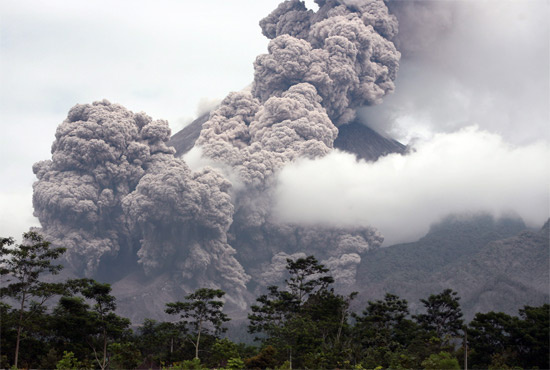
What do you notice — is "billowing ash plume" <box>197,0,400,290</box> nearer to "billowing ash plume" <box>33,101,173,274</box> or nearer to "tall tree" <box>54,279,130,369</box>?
"billowing ash plume" <box>33,101,173,274</box>

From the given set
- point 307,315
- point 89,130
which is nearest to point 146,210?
point 89,130

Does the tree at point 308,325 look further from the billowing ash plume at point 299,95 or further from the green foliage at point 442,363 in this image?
the billowing ash plume at point 299,95

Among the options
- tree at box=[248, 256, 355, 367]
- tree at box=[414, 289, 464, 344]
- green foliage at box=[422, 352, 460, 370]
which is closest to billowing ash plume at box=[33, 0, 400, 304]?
tree at box=[248, 256, 355, 367]

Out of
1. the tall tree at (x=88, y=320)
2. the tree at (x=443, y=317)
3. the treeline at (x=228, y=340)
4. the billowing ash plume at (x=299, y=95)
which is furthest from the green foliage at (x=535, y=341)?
the billowing ash plume at (x=299, y=95)

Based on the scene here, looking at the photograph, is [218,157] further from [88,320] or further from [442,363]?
[442,363]

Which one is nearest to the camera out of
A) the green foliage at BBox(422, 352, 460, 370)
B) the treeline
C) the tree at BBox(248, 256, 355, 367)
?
the green foliage at BBox(422, 352, 460, 370)

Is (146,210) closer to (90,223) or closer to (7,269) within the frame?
(90,223)
